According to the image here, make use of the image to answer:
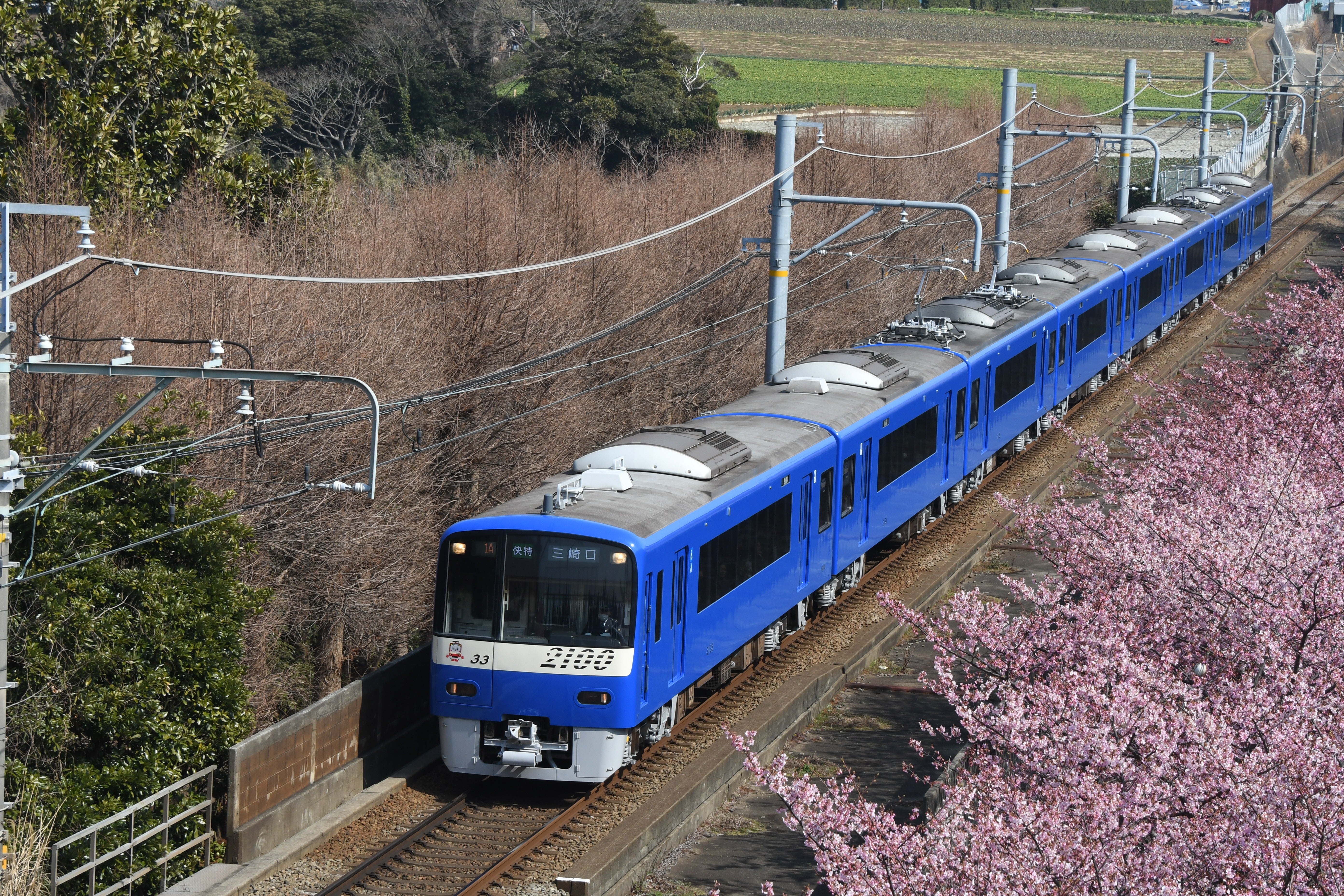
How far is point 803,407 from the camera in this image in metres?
19.3

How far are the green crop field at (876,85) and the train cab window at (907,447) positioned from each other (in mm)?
61467

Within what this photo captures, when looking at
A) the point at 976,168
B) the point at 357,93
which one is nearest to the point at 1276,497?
the point at 976,168

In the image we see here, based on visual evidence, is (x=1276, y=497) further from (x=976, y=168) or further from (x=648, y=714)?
(x=976, y=168)

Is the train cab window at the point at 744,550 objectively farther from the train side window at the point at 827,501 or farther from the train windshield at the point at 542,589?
the train windshield at the point at 542,589

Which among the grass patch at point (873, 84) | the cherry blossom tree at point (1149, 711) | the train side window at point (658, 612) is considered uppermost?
the grass patch at point (873, 84)

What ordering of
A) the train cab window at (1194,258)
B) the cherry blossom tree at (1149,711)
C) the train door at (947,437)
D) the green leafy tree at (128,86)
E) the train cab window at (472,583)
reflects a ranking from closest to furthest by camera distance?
the cherry blossom tree at (1149,711), the train cab window at (472,583), the train door at (947,437), the green leafy tree at (128,86), the train cab window at (1194,258)

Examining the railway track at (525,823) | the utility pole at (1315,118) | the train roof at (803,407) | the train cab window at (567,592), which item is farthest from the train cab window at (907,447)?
the utility pole at (1315,118)

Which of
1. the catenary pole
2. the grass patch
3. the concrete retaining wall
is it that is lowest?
the concrete retaining wall

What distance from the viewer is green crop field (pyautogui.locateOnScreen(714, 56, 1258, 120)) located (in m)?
90.1

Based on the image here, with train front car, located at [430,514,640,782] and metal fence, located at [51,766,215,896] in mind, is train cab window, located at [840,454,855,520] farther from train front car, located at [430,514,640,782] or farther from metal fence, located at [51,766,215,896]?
metal fence, located at [51,766,215,896]

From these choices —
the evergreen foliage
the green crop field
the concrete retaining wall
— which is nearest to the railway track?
the concrete retaining wall

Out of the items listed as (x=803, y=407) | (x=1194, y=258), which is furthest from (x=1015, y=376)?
(x=1194, y=258)

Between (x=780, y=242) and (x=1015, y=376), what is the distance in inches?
256

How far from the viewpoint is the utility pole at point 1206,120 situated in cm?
4869
